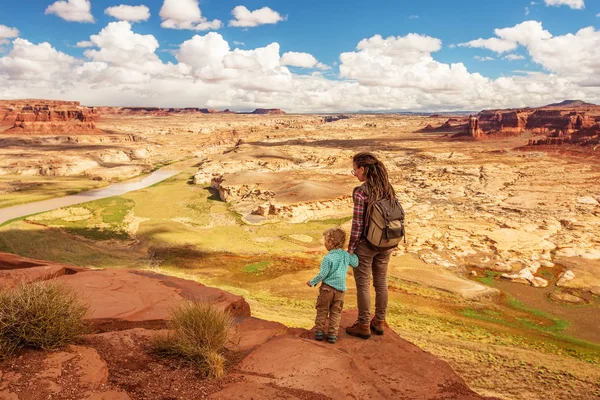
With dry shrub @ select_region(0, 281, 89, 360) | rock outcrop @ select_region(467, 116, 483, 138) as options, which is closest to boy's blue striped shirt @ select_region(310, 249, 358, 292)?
dry shrub @ select_region(0, 281, 89, 360)

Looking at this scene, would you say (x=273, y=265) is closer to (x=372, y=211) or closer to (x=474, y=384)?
(x=474, y=384)

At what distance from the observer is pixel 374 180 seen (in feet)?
19.5

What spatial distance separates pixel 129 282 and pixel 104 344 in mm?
3980

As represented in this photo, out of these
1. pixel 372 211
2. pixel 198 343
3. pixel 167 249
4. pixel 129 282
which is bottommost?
pixel 167 249

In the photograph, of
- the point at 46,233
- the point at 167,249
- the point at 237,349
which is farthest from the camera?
the point at 46,233

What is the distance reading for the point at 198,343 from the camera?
16.9ft

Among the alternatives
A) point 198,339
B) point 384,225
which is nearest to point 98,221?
point 198,339

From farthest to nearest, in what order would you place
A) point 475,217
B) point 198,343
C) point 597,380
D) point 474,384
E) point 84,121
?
1. point 84,121
2. point 475,217
3. point 597,380
4. point 474,384
5. point 198,343

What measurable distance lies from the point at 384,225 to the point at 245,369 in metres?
2.77

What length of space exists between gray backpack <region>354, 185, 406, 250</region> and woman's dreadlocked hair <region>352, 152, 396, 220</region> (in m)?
0.09

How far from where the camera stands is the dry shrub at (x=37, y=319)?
176 inches

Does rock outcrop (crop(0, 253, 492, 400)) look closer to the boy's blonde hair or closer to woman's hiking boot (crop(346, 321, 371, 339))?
woman's hiking boot (crop(346, 321, 371, 339))

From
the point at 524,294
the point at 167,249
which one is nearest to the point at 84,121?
the point at 167,249

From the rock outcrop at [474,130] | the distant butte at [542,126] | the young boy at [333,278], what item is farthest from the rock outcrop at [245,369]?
the rock outcrop at [474,130]
